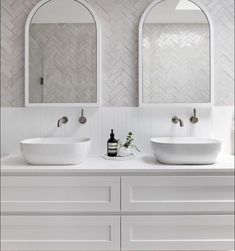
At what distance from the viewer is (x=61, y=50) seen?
2109mm

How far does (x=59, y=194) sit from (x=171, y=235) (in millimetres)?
697

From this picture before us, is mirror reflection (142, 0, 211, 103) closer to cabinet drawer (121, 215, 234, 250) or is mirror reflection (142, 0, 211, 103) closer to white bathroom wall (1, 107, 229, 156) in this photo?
white bathroom wall (1, 107, 229, 156)

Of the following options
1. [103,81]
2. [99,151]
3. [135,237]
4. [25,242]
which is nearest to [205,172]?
[135,237]

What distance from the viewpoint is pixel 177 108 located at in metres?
2.13

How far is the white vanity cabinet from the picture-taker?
163 centimetres

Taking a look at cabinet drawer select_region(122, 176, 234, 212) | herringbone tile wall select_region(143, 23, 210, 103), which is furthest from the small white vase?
herringbone tile wall select_region(143, 23, 210, 103)

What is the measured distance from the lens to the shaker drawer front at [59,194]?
1628 millimetres

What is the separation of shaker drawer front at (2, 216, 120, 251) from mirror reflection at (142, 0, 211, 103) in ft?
3.15

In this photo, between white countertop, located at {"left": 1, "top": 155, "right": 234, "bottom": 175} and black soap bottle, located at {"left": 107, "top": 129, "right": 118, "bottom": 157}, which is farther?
black soap bottle, located at {"left": 107, "top": 129, "right": 118, "bottom": 157}

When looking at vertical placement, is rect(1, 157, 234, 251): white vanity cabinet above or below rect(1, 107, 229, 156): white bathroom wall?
below

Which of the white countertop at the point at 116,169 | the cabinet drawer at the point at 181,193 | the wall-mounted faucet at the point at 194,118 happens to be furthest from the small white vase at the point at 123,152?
the wall-mounted faucet at the point at 194,118

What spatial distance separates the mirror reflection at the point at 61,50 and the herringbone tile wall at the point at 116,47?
0.09 metres

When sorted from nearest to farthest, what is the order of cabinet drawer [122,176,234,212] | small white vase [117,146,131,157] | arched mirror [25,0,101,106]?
cabinet drawer [122,176,234,212] < small white vase [117,146,131,157] < arched mirror [25,0,101,106]

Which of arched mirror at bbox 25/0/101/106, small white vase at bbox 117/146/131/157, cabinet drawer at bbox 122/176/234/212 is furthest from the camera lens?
arched mirror at bbox 25/0/101/106
